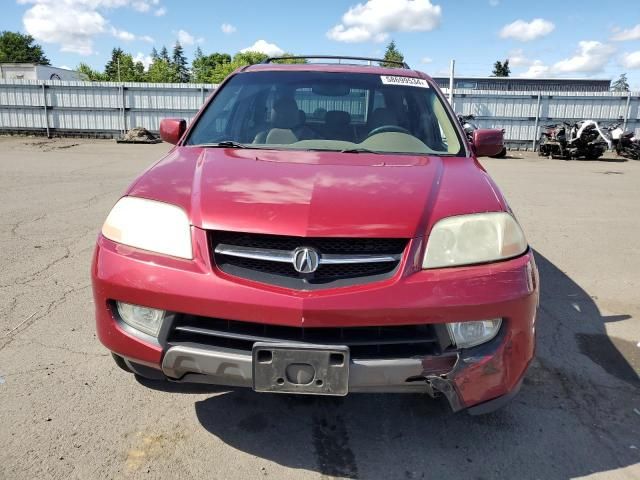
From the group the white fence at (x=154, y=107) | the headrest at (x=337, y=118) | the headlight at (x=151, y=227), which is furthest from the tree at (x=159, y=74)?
the headlight at (x=151, y=227)

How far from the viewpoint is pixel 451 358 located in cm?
195

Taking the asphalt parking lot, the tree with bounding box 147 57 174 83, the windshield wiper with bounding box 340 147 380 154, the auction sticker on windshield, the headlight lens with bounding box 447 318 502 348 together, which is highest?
the tree with bounding box 147 57 174 83

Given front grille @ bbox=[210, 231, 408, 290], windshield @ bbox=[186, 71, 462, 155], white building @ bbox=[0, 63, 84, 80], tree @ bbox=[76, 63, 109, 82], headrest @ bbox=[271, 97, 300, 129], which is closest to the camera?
front grille @ bbox=[210, 231, 408, 290]

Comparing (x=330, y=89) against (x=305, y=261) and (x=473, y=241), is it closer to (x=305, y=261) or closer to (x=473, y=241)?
(x=473, y=241)

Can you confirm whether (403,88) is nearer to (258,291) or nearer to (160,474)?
(258,291)

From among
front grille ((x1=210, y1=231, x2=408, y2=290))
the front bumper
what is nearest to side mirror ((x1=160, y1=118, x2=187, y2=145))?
the front bumper

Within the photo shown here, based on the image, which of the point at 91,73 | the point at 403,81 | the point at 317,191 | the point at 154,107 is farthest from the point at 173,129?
the point at 91,73

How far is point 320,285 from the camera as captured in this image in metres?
1.93

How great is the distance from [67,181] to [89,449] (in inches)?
325

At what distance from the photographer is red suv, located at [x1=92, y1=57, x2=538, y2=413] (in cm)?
188

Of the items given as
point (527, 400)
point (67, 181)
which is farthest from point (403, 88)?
point (67, 181)

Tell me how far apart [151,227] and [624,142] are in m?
19.3

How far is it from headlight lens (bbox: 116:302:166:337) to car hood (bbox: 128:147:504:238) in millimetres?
408

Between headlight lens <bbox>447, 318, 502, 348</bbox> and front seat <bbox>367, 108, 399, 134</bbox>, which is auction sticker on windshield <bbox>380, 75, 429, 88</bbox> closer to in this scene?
front seat <bbox>367, 108, 399, 134</bbox>
